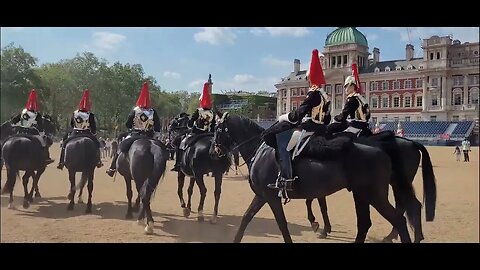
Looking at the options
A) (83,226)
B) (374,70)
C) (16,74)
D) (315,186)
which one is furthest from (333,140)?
(16,74)

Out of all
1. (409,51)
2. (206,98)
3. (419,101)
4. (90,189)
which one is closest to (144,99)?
(206,98)

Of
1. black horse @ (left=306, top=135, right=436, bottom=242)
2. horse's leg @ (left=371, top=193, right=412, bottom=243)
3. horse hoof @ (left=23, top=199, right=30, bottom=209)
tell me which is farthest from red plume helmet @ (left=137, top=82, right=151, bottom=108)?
horse's leg @ (left=371, top=193, right=412, bottom=243)

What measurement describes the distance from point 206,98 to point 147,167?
1.90 meters

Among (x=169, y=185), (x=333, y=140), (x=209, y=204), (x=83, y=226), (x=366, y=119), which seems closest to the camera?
(x=333, y=140)

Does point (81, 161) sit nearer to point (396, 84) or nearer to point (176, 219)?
Answer: point (176, 219)

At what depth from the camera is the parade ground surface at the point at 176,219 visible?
7.40m

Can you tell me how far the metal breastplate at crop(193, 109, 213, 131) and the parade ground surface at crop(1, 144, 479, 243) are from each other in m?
1.85

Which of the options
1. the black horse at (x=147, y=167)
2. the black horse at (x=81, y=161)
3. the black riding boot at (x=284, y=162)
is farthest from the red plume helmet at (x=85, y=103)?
the black riding boot at (x=284, y=162)

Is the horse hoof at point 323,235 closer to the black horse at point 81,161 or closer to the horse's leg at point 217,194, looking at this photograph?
the horse's leg at point 217,194

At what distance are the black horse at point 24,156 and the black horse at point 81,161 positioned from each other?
1.90ft

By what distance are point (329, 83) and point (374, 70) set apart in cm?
188

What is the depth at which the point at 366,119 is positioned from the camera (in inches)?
285

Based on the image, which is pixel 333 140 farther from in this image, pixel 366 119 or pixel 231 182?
pixel 231 182

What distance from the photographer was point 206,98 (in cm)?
884
